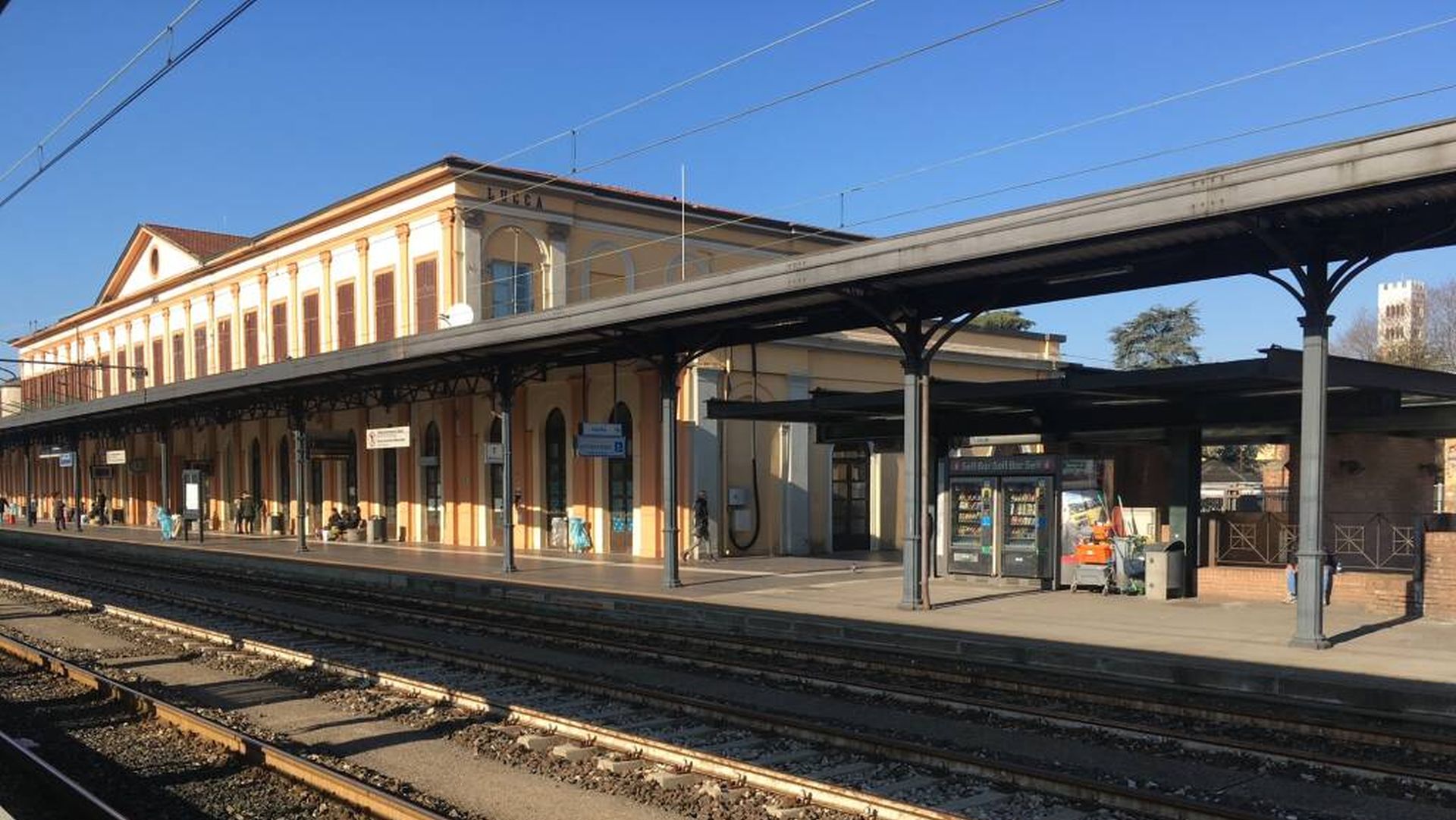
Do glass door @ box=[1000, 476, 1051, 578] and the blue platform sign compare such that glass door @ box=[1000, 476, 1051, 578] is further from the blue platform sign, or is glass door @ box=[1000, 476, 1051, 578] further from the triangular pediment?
the triangular pediment

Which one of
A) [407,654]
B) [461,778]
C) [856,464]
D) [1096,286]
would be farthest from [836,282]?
[856,464]

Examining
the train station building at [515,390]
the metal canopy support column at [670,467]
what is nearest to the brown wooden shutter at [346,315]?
the train station building at [515,390]

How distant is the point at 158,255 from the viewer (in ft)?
185

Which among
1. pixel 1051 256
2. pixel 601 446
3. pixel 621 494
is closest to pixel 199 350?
pixel 621 494

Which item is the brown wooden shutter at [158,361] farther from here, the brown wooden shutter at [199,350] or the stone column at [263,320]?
the stone column at [263,320]

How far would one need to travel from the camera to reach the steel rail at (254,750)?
22.8 feet

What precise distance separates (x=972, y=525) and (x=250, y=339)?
36747 millimetres

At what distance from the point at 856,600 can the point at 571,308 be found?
757cm

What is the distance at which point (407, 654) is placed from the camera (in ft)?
45.0

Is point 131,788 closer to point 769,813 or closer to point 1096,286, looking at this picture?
point 769,813

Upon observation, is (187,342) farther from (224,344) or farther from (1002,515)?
(1002,515)

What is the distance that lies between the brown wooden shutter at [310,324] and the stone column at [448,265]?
1004 centimetres

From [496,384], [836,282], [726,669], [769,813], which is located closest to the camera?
[769,813]

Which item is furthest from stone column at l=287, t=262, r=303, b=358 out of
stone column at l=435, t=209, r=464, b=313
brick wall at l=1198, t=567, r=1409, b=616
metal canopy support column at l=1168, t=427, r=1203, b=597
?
brick wall at l=1198, t=567, r=1409, b=616
